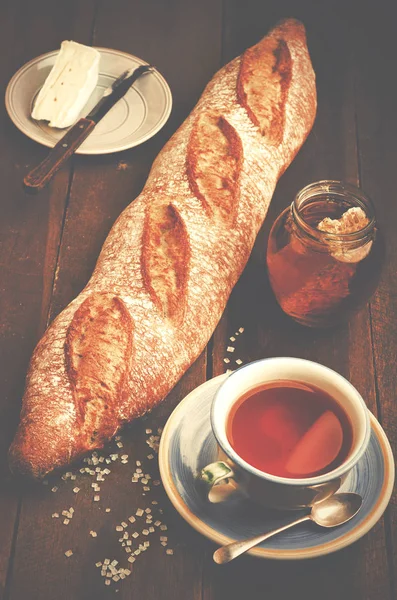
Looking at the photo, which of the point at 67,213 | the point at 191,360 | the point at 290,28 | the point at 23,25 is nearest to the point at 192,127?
the point at 67,213

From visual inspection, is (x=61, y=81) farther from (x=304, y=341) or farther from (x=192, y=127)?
(x=304, y=341)

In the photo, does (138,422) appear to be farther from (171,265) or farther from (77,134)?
(77,134)

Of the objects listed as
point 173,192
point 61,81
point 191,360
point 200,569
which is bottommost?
point 200,569

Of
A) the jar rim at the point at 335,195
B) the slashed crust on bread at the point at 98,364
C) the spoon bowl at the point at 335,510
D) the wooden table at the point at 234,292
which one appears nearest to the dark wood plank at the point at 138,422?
the wooden table at the point at 234,292

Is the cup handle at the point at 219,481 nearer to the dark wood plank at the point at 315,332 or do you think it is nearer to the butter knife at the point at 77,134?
the dark wood plank at the point at 315,332

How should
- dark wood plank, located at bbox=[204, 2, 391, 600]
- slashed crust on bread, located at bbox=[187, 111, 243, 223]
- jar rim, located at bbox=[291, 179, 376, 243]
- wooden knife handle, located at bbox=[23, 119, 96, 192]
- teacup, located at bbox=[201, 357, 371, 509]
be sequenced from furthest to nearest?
wooden knife handle, located at bbox=[23, 119, 96, 192], slashed crust on bread, located at bbox=[187, 111, 243, 223], jar rim, located at bbox=[291, 179, 376, 243], dark wood plank, located at bbox=[204, 2, 391, 600], teacup, located at bbox=[201, 357, 371, 509]

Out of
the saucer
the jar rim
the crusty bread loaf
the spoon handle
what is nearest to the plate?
the crusty bread loaf

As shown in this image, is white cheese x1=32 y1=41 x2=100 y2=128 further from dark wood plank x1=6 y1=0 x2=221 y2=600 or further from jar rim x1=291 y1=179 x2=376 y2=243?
jar rim x1=291 y1=179 x2=376 y2=243
